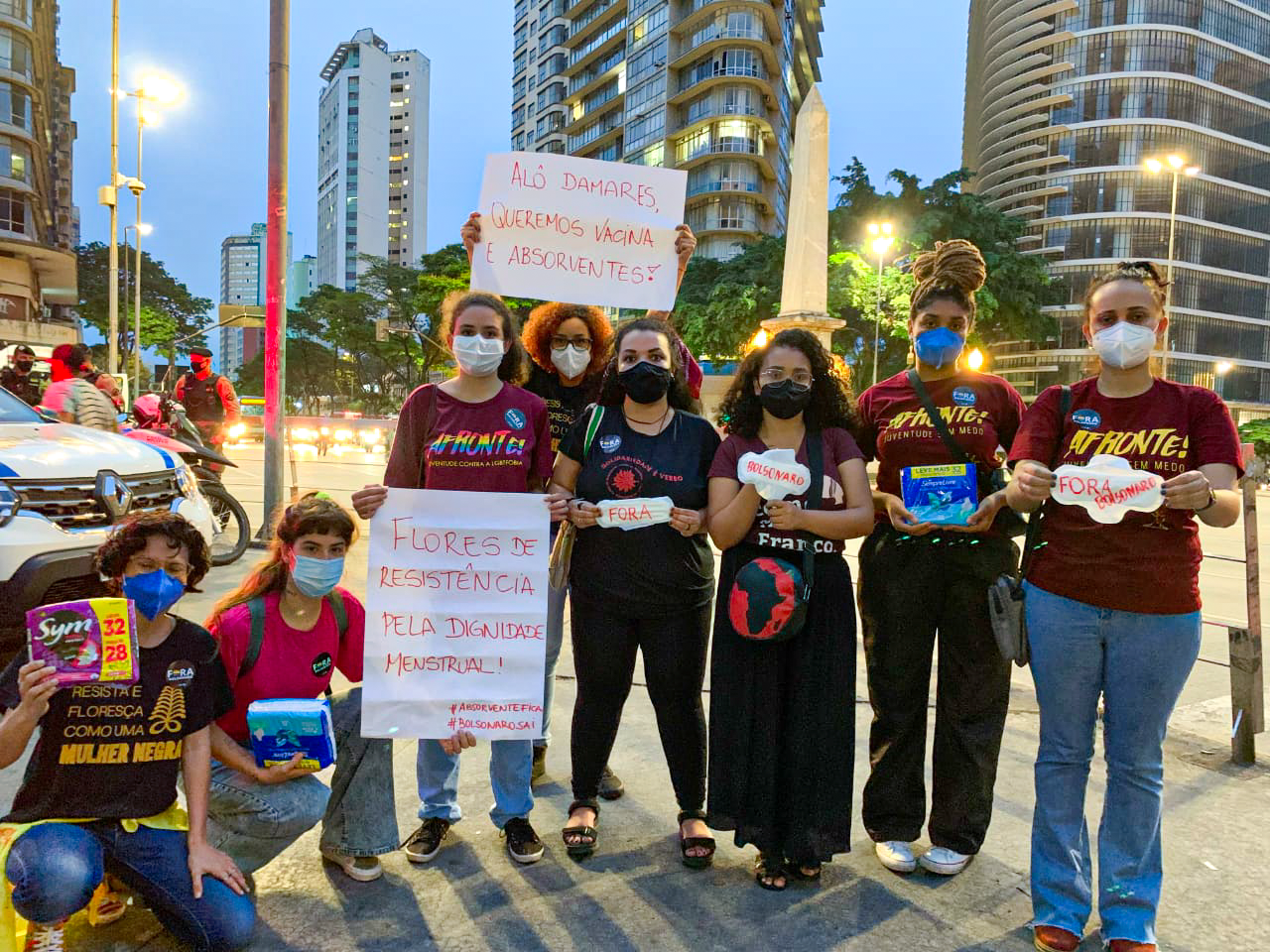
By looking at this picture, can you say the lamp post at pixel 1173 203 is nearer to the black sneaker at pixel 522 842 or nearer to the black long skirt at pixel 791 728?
the black long skirt at pixel 791 728

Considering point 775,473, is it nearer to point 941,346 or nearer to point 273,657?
point 941,346

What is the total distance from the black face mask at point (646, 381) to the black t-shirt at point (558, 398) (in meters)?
0.58

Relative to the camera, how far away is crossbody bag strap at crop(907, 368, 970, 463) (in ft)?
9.48

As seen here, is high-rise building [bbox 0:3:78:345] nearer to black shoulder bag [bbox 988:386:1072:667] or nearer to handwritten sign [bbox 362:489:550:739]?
handwritten sign [bbox 362:489:550:739]

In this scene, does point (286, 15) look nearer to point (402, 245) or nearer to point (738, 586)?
point (738, 586)

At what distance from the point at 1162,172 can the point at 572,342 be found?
64517mm

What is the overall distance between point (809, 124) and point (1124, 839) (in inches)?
541

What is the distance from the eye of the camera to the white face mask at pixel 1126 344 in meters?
2.48

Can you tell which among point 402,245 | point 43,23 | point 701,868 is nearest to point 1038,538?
point 701,868

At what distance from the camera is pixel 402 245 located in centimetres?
13600

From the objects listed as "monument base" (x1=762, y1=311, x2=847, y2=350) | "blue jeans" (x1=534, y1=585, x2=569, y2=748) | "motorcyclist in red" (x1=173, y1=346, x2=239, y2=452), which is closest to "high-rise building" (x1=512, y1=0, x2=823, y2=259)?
"monument base" (x1=762, y1=311, x2=847, y2=350)

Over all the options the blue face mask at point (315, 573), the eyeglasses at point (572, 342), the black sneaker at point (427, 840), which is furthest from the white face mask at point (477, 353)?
the black sneaker at point (427, 840)

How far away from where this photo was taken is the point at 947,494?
2.84 metres

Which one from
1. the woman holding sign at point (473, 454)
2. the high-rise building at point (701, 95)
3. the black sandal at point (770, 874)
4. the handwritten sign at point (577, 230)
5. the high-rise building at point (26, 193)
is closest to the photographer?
the black sandal at point (770, 874)
